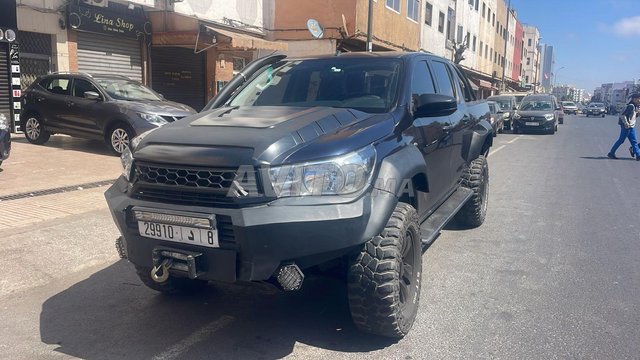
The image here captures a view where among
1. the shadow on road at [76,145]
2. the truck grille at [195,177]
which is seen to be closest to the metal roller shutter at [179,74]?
the shadow on road at [76,145]

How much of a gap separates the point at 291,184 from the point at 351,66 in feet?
5.77

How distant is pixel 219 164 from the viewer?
115 inches

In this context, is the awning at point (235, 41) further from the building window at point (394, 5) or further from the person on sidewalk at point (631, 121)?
the person on sidewalk at point (631, 121)

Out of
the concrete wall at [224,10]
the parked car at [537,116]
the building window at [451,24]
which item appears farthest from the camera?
the building window at [451,24]

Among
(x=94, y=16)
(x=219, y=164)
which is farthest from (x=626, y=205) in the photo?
(x=94, y=16)

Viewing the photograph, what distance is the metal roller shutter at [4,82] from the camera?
12578 mm

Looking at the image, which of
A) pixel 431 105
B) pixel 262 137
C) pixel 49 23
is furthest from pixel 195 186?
pixel 49 23

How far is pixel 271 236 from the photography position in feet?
9.29

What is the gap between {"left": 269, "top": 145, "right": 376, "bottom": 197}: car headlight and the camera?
2.92 metres

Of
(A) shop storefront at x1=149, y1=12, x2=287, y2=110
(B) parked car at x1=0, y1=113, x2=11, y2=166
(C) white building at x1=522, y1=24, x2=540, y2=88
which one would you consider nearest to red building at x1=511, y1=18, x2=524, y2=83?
(C) white building at x1=522, y1=24, x2=540, y2=88

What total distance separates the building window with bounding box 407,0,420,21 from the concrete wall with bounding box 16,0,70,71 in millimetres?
17239

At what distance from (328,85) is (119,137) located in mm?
7318

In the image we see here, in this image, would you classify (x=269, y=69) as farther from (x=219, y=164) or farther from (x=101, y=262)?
(x=101, y=262)

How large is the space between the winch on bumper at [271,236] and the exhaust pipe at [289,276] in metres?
0.02
